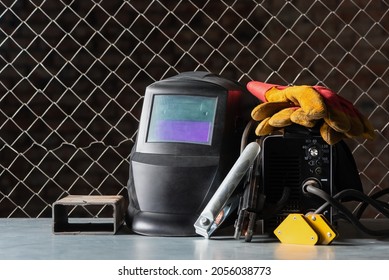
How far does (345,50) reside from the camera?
7.47 ft

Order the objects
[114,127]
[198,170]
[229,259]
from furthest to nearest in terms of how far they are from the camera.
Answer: [114,127]
[198,170]
[229,259]

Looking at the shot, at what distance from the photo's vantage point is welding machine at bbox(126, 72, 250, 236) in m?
1.46

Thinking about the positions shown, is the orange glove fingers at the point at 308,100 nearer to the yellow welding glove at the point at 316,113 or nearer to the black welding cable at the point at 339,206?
the yellow welding glove at the point at 316,113

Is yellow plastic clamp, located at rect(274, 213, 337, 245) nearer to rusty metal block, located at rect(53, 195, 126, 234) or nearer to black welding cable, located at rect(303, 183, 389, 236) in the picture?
black welding cable, located at rect(303, 183, 389, 236)

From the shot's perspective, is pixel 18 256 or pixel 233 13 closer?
pixel 18 256

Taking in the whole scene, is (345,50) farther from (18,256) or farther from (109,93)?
(18,256)

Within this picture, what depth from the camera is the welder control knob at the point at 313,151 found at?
4.73 feet

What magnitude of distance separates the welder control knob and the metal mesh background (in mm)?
932

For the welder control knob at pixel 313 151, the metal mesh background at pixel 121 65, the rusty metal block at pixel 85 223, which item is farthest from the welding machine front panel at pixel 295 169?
the metal mesh background at pixel 121 65

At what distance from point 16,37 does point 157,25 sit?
46 cm

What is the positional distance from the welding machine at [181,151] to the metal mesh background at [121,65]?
817 millimetres

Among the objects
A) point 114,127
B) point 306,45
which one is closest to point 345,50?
point 306,45

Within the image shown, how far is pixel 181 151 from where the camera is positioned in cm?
148

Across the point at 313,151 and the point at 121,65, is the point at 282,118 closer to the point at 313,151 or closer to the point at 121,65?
the point at 313,151
